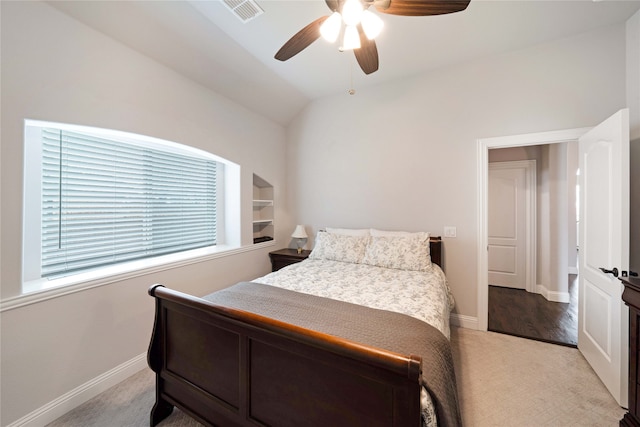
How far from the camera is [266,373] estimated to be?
4.16 ft

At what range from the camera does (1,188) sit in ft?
5.02

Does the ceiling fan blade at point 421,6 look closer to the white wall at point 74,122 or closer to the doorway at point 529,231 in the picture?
the white wall at point 74,122

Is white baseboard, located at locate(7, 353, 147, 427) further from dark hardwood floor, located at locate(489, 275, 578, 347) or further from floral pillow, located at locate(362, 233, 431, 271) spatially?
dark hardwood floor, located at locate(489, 275, 578, 347)

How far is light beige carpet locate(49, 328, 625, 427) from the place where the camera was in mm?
1687

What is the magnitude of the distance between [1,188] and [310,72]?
2.87 metres

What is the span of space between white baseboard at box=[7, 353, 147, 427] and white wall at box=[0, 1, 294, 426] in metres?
0.04

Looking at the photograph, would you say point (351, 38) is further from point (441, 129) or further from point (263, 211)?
point (263, 211)

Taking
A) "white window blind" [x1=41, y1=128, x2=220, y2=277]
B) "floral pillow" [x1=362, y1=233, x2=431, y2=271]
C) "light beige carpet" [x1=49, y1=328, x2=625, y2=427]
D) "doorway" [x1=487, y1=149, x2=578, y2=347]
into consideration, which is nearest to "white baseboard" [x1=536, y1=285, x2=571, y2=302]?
"doorway" [x1=487, y1=149, x2=578, y2=347]

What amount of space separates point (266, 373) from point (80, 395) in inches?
65.1

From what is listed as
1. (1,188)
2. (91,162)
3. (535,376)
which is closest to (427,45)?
(535,376)

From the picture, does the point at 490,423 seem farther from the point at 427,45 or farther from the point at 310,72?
the point at 310,72

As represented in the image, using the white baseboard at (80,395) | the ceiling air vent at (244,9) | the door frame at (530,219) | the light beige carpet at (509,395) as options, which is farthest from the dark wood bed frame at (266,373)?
the door frame at (530,219)

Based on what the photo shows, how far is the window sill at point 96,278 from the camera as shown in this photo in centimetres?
164

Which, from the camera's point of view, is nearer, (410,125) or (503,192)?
(410,125)
